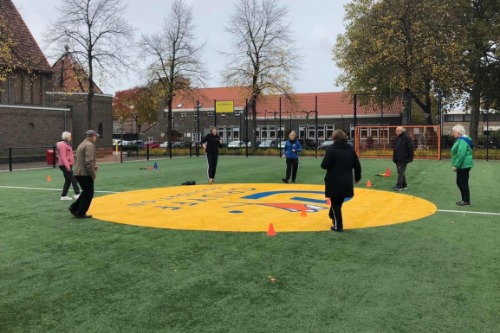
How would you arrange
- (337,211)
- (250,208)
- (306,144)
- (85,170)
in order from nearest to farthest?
(337,211)
(85,170)
(250,208)
(306,144)

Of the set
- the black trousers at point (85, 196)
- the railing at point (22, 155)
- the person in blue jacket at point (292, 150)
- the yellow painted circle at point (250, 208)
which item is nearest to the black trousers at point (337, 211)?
the yellow painted circle at point (250, 208)

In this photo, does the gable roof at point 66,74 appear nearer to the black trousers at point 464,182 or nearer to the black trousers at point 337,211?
the black trousers at point 464,182

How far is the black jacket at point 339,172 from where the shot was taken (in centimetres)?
716

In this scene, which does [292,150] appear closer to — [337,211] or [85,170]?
[337,211]

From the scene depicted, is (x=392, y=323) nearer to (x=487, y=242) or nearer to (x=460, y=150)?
(x=487, y=242)

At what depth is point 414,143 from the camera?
28891mm

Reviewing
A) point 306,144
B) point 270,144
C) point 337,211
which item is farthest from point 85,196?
point 270,144

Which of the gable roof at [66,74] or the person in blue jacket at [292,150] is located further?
the gable roof at [66,74]

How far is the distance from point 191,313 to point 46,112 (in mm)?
35552

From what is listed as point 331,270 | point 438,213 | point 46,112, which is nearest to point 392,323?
point 331,270

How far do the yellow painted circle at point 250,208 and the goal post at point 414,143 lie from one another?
679 inches

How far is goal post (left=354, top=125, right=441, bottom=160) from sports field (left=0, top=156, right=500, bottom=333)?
18.7 meters

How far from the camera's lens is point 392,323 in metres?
3.74

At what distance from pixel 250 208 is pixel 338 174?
2.83 m
